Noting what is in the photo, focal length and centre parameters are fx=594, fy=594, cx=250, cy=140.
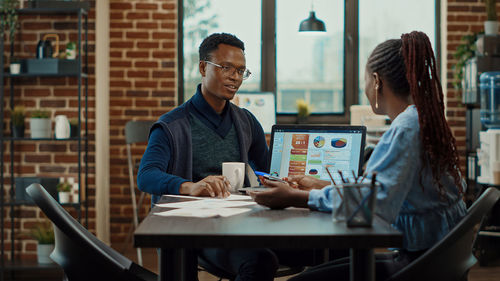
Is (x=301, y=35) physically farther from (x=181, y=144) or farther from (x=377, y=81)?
(x=377, y=81)

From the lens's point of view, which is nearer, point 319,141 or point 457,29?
point 319,141

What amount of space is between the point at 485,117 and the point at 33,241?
3.71m

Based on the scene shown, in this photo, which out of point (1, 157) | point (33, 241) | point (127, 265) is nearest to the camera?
point (127, 265)

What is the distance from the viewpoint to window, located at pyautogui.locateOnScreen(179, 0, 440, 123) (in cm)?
536

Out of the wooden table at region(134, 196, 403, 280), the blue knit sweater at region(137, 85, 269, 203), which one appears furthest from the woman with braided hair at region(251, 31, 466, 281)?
the blue knit sweater at region(137, 85, 269, 203)

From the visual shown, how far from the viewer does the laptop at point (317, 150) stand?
84.7 inches

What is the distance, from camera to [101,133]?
4797 mm

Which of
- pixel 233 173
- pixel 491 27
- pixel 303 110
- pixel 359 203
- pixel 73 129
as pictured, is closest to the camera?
pixel 359 203

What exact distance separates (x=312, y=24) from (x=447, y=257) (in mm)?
3703

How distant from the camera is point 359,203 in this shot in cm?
138

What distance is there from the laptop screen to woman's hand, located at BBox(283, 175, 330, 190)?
0.15 metres

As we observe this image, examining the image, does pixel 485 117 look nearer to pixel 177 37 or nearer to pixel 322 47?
pixel 322 47

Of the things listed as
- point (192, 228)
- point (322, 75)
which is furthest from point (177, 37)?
point (192, 228)

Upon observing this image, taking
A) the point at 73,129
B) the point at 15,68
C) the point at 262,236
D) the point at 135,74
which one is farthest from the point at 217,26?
the point at 262,236
